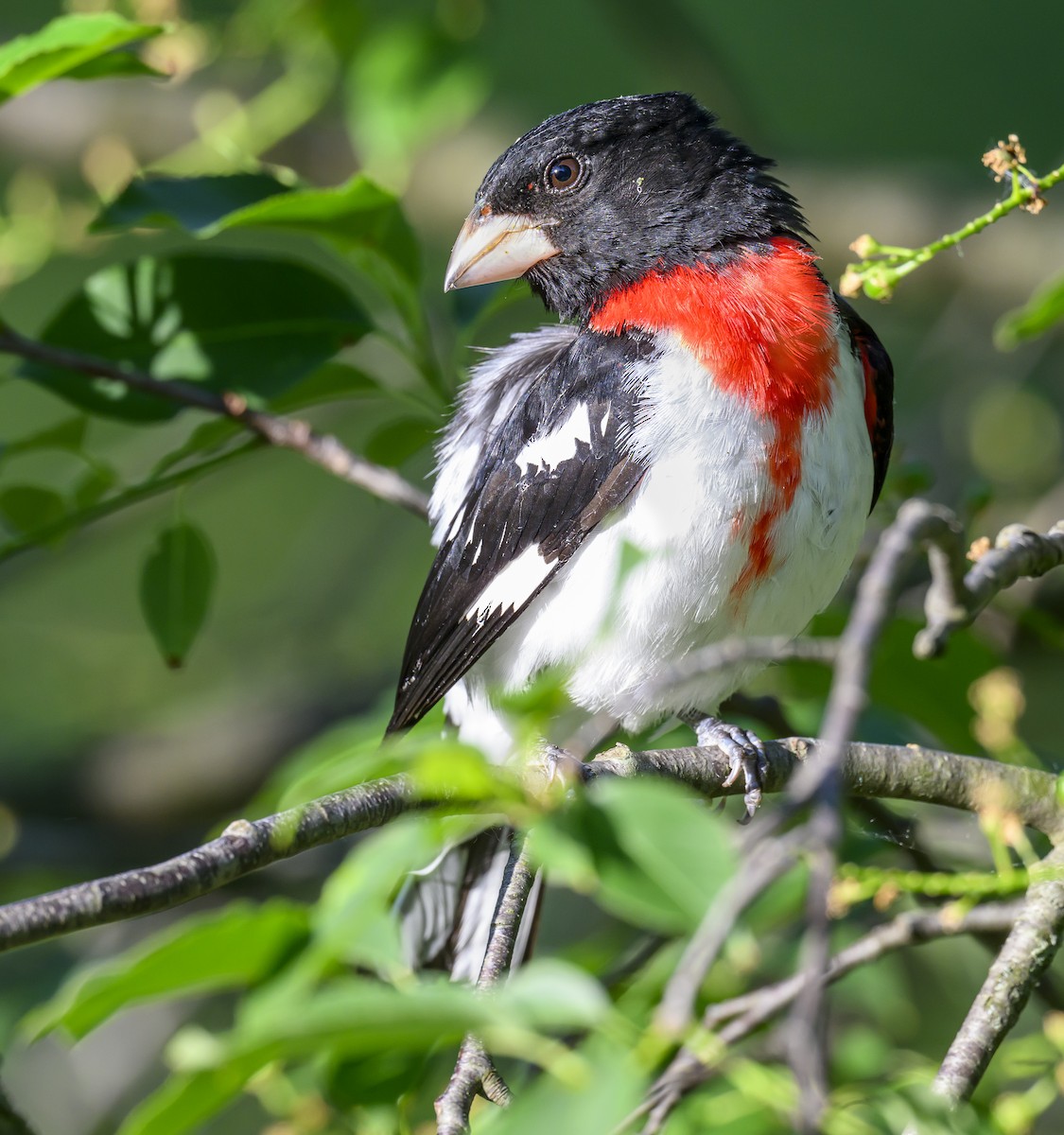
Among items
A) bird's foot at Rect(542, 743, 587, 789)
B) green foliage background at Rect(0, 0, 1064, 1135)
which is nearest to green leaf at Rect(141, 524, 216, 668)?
green foliage background at Rect(0, 0, 1064, 1135)

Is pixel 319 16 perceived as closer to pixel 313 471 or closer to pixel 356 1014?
pixel 356 1014

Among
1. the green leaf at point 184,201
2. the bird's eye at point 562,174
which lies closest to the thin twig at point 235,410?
the green leaf at point 184,201

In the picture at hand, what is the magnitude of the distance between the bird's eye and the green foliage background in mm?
261

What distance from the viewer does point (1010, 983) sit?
182 cm

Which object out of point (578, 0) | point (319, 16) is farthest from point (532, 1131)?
point (578, 0)

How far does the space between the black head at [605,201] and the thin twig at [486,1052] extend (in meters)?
1.40

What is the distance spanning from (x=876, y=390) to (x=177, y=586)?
142 centimetres

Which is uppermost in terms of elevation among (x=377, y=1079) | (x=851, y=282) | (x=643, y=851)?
(x=851, y=282)

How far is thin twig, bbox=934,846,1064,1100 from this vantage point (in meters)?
1.68

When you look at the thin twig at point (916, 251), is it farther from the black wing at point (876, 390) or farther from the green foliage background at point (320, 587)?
the black wing at point (876, 390)

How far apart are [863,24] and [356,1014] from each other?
11731mm

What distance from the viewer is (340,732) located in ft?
9.78

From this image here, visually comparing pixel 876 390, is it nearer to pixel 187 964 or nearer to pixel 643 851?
pixel 643 851

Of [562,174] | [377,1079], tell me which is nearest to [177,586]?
[562,174]
